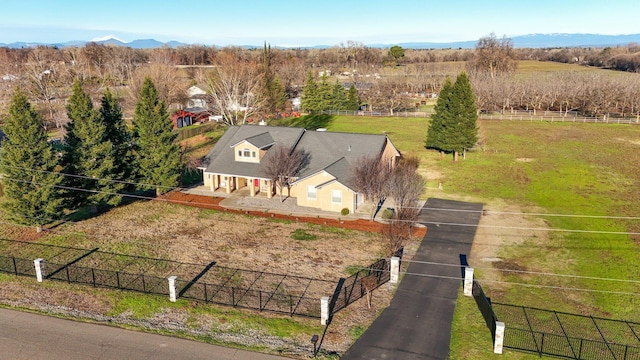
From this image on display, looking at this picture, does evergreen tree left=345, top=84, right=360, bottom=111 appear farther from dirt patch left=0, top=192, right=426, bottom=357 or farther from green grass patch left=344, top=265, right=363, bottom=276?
green grass patch left=344, top=265, right=363, bottom=276

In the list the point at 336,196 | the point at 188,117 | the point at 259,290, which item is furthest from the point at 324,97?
the point at 259,290

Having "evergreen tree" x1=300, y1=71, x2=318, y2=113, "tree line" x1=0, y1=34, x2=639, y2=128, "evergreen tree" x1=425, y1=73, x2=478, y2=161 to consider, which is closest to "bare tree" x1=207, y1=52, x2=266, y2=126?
"tree line" x1=0, y1=34, x2=639, y2=128

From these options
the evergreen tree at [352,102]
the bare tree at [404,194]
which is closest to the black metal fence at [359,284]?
the bare tree at [404,194]

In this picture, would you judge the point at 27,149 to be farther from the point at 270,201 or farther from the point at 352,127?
the point at 352,127

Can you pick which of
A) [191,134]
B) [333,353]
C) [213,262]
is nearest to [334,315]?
[333,353]

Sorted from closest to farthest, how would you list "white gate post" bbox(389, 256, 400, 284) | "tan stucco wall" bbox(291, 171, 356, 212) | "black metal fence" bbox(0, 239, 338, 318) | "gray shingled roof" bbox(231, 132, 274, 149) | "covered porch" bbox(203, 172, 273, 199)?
1. "black metal fence" bbox(0, 239, 338, 318)
2. "white gate post" bbox(389, 256, 400, 284)
3. "tan stucco wall" bbox(291, 171, 356, 212)
4. "covered porch" bbox(203, 172, 273, 199)
5. "gray shingled roof" bbox(231, 132, 274, 149)

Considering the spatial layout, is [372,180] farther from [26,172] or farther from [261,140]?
[26,172]
